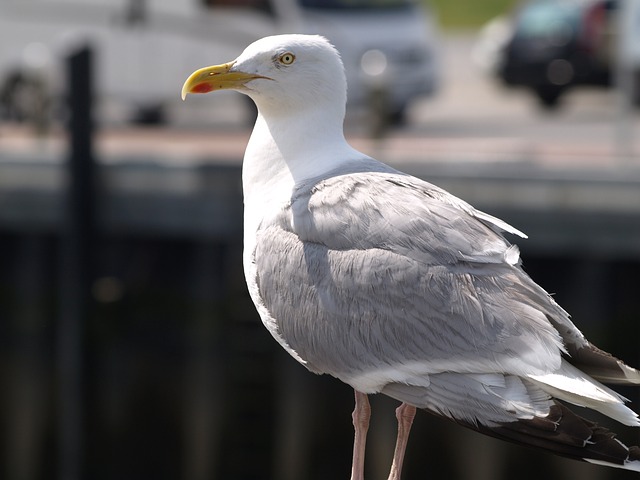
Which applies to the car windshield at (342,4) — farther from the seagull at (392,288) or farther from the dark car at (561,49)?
the seagull at (392,288)

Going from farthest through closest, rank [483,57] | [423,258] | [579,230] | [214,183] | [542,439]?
[483,57], [214,183], [579,230], [423,258], [542,439]

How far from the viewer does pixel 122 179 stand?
32.3ft

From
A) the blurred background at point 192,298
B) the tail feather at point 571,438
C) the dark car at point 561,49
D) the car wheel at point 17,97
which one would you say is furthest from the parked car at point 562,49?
the tail feather at point 571,438

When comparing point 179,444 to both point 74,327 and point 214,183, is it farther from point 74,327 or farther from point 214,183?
point 214,183

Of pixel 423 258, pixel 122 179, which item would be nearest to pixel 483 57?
pixel 122 179

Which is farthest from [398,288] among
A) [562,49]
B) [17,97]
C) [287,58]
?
[562,49]

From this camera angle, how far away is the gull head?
3.83 metres

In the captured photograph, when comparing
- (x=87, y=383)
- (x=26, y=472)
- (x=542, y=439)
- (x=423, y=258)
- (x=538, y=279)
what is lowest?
(x=26, y=472)

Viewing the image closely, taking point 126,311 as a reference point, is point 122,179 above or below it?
above

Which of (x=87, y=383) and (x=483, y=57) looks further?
(x=483, y=57)

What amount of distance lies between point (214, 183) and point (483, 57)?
14.3 m

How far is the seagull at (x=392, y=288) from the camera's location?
3.30 metres

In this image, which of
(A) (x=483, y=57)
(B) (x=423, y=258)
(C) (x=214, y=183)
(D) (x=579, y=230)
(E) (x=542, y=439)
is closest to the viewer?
(E) (x=542, y=439)

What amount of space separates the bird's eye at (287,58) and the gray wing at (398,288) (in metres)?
0.39
